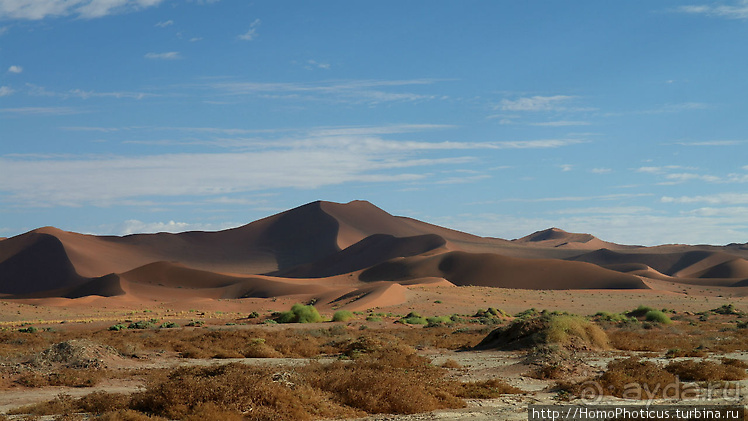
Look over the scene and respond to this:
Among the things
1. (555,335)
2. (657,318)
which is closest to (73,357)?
(555,335)

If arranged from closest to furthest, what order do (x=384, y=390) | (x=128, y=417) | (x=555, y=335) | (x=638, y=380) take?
(x=128, y=417) < (x=384, y=390) < (x=638, y=380) < (x=555, y=335)

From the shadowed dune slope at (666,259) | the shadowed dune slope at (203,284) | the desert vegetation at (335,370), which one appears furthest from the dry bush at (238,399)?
the shadowed dune slope at (666,259)

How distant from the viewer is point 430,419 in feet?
39.3

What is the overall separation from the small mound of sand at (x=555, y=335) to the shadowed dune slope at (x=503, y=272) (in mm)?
71891

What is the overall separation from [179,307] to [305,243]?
110 metres

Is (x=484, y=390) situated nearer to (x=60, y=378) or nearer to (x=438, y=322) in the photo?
(x=60, y=378)

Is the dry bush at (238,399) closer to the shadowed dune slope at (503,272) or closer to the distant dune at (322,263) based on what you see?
the distant dune at (322,263)

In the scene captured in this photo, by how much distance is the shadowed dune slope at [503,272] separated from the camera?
313ft

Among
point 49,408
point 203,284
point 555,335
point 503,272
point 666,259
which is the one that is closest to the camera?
point 49,408

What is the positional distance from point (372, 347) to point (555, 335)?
20.6ft

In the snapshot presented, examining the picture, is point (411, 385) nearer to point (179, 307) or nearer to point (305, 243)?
point (179, 307)

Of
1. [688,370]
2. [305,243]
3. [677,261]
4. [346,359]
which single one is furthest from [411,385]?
[677,261]

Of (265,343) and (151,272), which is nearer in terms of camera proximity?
(265,343)

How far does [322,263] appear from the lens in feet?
504
